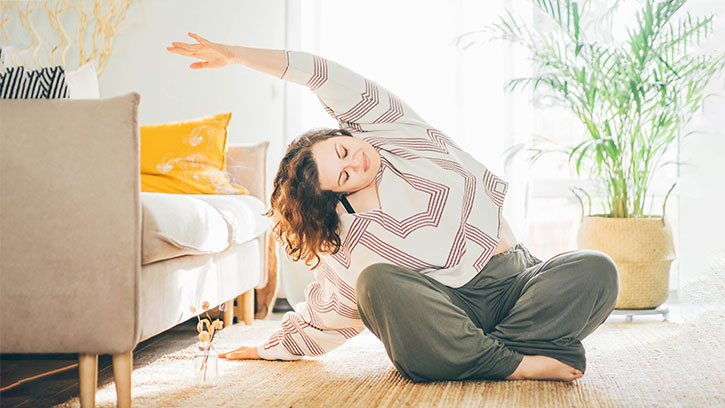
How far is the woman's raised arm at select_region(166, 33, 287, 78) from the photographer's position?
149cm

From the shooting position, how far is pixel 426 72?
3207 millimetres

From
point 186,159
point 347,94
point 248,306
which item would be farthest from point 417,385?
point 186,159

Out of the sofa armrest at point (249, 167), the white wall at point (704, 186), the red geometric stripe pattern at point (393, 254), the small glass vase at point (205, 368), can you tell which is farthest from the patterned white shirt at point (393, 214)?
the white wall at point (704, 186)

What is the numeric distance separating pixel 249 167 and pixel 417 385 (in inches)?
55.3

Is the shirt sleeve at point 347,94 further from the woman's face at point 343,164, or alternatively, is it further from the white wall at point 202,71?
the white wall at point 202,71

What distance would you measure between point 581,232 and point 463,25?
1119 mm

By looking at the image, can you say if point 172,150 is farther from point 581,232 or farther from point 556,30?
point 556,30

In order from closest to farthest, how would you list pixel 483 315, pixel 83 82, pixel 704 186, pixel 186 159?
pixel 483 315 < pixel 83 82 < pixel 186 159 < pixel 704 186

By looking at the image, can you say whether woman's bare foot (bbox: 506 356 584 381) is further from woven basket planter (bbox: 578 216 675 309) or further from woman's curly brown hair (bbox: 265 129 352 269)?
woven basket planter (bbox: 578 216 675 309)

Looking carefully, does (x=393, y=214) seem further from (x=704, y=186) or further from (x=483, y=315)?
(x=704, y=186)

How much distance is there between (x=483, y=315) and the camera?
155cm

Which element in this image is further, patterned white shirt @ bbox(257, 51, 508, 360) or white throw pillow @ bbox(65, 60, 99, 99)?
white throw pillow @ bbox(65, 60, 99, 99)

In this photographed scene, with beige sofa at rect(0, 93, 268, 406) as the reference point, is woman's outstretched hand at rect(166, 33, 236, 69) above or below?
above

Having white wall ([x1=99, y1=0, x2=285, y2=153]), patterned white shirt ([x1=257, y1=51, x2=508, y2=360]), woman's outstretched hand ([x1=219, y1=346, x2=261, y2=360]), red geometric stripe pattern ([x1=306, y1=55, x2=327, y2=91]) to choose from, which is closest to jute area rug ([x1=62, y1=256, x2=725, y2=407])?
woman's outstretched hand ([x1=219, y1=346, x2=261, y2=360])
